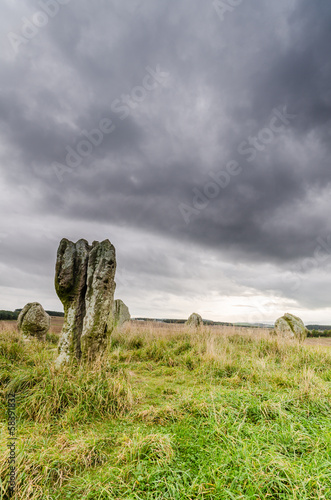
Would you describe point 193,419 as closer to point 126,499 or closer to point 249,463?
point 249,463

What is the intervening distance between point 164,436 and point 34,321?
880 centimetres

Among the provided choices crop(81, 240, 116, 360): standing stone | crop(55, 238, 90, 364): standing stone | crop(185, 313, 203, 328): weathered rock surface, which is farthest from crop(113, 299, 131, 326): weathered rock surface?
crop(81, 240, 116, 360): standing stone

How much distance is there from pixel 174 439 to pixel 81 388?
5.88 feet

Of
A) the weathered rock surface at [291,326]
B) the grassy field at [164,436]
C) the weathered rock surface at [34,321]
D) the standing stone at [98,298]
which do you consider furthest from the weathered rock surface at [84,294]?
the weathered rock surface at [291,326]

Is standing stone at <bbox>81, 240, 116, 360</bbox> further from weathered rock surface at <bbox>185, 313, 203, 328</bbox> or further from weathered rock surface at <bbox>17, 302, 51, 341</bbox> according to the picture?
weathered rock surface at <bbox>185, 313, 203, 328</bbox>

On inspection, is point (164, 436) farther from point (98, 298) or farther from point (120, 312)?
point (120, 312)

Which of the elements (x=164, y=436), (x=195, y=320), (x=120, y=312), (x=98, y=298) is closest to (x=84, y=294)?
(x=98, y=298)

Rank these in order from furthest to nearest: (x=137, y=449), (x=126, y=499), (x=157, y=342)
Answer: (x=157, y=342) → (x=137, y=449) → (x=126, y=499)

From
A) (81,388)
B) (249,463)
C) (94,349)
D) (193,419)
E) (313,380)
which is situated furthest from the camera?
(94,349)

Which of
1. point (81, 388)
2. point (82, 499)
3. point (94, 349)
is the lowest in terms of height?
point (82, 499)

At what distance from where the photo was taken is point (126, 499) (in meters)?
2.21

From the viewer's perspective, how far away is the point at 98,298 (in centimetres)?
586

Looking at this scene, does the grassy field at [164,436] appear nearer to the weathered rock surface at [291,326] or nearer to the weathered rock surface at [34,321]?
the weathered rock surface at [34,321]

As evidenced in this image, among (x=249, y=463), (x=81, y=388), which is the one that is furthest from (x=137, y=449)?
(x=81, y=388)
